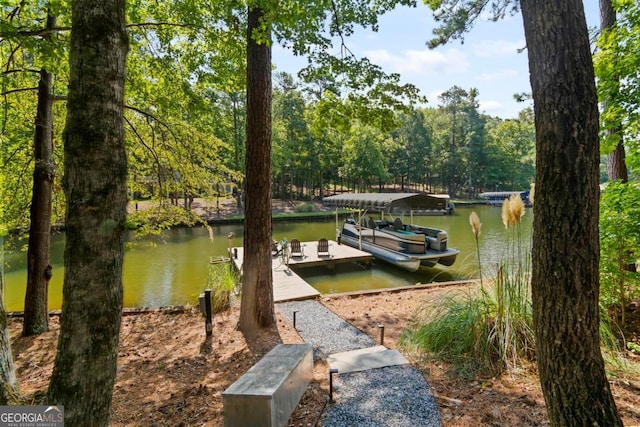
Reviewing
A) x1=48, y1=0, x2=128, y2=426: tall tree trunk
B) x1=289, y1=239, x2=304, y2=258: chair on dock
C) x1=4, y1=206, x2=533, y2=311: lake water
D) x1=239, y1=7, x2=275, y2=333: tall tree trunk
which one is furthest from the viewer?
x1=289, y1=239, x2=304, y2=258: chair on dock

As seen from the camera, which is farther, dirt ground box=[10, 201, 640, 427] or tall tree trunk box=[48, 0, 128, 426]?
dirt ground box=[10, 201, 640, 427]

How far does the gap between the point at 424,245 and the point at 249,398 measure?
8904 mm

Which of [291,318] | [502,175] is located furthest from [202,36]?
[502,175]

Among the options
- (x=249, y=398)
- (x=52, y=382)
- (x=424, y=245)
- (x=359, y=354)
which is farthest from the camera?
(x=424, y=245)

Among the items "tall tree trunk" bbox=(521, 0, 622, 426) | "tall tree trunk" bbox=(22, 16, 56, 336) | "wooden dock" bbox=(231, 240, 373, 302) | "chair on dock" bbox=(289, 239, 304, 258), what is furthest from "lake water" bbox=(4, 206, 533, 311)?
"tall tree trunk" bbox=(521, 0, 622, 426)

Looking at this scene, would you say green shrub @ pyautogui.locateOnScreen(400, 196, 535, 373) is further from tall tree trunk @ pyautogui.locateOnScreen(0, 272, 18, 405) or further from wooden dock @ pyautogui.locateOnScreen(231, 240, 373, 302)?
tall tree trunk @ pyautogui.locateOnScreen(0, 272, 18, 405)

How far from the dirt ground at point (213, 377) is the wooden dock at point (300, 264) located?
137 cm

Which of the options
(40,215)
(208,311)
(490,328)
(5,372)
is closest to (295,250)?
(208,311)

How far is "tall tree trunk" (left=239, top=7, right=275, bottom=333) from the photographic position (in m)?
4.66

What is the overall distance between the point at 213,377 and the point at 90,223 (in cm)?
262

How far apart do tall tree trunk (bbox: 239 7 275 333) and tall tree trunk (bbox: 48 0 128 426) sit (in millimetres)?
3006

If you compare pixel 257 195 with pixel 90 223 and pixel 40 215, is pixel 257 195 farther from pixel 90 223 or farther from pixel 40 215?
pixel 40 215

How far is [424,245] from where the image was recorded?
10.4 metres

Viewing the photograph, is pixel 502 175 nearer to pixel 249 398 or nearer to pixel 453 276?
pixel 453 276
